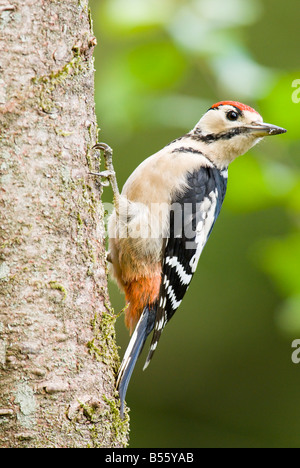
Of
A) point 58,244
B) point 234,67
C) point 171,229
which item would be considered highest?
point 234,67

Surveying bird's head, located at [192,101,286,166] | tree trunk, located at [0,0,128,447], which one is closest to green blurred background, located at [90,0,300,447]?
bird's head, located at [192,101,286,166]

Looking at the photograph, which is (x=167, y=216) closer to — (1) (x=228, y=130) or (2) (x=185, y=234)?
(2) (x=185, y=234)

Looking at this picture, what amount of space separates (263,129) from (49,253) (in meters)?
1.30

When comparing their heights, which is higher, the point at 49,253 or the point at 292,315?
the point at 49,253

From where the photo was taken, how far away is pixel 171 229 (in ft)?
9.20

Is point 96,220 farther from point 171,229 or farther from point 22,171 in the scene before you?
point 171,229

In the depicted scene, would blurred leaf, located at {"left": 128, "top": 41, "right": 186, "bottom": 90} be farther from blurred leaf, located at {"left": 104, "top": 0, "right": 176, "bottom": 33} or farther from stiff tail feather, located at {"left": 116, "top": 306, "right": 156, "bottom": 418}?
stiff tail feather, located at {"left": 116, "top": 306, "right": 156, "bottom": 418}

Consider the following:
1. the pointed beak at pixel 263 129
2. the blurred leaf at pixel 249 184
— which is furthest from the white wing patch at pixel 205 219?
the blurred leaf at pixel 249 184

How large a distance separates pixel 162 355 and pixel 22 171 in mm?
3083

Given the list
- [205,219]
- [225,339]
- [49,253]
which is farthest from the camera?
[225,339]

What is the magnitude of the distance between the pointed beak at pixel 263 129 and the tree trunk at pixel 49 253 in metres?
0.89

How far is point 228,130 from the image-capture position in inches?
118

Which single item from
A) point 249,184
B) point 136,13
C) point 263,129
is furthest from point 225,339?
point 136,13
